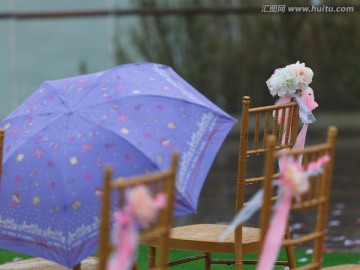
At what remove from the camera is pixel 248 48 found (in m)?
11.5

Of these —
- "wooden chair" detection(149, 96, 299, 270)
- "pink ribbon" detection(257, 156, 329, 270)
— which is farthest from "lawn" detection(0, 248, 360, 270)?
"pink ribbon" detection(257, 156, 329, 270)

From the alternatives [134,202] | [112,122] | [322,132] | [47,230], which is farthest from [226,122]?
[322,132]

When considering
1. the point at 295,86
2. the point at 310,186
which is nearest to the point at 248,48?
the point at 295,86

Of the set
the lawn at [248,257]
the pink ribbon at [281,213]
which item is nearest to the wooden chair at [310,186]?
the pink ribbon at [281,213]

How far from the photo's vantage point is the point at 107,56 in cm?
1162

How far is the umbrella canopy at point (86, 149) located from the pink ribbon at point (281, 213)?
1.21ft

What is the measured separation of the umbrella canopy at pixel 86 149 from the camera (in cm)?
333

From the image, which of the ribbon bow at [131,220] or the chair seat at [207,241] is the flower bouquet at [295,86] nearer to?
the chair seat at [207,241]

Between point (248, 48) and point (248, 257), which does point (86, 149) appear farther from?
point (248, 48)

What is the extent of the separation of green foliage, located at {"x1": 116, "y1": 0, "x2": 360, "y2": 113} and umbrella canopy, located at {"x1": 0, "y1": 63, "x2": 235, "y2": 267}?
7.69 metres

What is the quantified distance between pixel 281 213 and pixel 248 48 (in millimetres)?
8536

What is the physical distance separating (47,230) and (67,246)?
12cm

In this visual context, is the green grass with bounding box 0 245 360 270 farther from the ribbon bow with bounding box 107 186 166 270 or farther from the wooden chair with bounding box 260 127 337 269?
the ribbon bow with bounding box 107 186 166 270

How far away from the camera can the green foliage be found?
1136 cm
